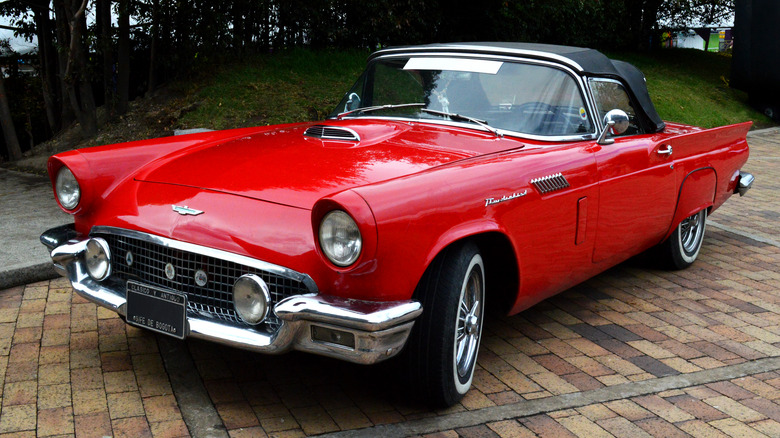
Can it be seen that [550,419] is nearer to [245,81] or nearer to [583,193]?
[583,193]

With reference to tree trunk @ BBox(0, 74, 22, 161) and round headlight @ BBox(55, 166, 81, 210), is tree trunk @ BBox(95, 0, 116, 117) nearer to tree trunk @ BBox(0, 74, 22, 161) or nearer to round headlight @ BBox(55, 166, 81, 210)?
tree trunk @ BBox(0, 74, 22, 161)

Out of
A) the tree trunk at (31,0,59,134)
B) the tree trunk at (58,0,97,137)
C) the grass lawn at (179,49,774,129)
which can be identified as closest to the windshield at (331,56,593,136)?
the grass lawn at (179,49,774,129)

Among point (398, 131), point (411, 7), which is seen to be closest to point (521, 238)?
point (398, 131)

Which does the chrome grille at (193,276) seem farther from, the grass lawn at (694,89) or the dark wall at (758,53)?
the dark wall at (758,53)

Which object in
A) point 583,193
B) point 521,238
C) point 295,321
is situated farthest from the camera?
point 583,193

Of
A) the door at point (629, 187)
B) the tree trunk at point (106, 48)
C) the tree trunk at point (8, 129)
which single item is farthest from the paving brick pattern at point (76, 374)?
the tree trunk at point (8, 129)

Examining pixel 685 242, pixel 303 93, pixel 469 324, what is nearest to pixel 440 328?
pixel 469 324

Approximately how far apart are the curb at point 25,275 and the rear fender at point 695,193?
3865 millimetres

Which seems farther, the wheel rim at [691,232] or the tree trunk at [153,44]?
the tree trunk at [153,44]

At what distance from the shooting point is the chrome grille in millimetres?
2887

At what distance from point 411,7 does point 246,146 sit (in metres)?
8.71

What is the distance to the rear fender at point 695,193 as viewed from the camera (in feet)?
16.1

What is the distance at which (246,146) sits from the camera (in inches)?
151

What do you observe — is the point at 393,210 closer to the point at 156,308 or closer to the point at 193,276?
the point at 193,276
